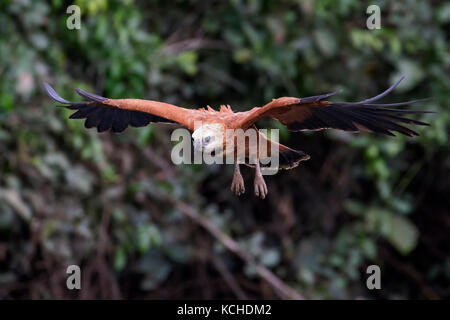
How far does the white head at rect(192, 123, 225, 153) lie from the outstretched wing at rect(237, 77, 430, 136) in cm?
12

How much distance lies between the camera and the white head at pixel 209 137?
9.18 ft

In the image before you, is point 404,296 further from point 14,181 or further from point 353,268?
point 14,181

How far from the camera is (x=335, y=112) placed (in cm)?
306

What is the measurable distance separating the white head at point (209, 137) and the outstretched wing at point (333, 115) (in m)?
0.12

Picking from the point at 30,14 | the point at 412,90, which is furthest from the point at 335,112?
the point at 412,90

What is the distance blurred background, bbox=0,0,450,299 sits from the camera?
5312 mm

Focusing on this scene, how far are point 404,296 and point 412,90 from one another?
2.36 metres

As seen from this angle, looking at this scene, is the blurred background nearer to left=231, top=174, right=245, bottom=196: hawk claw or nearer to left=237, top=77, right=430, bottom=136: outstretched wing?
left=231, top=174, right=245, bottom=196: hawk claw

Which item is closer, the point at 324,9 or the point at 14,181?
the point at 14,181

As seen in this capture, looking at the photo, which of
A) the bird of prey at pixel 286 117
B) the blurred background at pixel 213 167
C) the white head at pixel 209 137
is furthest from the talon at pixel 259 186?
the blurred background at pixel 213 167

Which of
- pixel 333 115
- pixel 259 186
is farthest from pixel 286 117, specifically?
pixel 259 186

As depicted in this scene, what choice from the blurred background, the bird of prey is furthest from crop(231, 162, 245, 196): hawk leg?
the blurred background

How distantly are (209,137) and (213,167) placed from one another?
3.51m
